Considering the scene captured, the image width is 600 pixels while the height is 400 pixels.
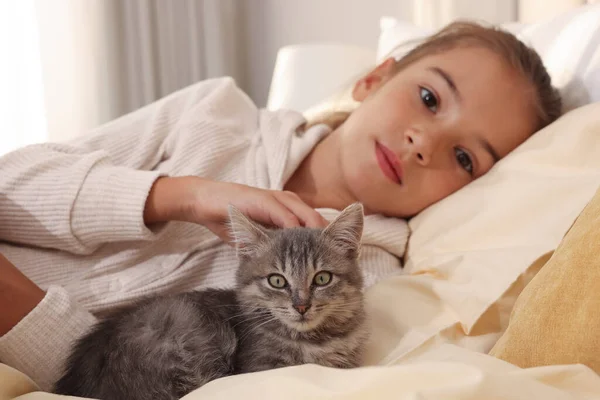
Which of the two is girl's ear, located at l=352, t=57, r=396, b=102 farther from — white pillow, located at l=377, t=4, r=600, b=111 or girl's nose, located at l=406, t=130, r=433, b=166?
white pillow, located at l=377, t=4, r=600, b=111

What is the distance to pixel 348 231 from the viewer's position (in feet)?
3.44

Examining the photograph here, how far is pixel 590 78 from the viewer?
1342 mm

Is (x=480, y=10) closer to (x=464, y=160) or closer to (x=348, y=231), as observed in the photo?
(x=464, y=160)

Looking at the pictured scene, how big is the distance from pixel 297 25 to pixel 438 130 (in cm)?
175

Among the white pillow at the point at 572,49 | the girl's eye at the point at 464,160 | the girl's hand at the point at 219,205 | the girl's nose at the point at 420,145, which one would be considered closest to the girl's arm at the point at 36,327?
the girl's hand at the point at 219,205

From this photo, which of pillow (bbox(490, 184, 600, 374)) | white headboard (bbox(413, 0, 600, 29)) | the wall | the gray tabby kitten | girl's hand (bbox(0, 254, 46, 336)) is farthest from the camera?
the wall

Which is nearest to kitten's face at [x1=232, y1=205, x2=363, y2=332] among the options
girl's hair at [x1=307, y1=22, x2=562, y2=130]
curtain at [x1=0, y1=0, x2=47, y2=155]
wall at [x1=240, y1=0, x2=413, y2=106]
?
girl's hair at [x1=307, y1=22, x2=562, y2=130]

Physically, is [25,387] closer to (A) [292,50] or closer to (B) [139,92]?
(A) [292,50]

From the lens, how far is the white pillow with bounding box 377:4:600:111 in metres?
1.35

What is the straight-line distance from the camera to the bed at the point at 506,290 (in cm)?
66

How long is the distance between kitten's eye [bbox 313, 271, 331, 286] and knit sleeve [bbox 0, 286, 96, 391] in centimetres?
43

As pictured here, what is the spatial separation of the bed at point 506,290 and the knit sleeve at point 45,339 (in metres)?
0.15

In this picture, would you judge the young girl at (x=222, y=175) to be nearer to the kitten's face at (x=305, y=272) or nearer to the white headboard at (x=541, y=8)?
the kitten's face at (x=305, y=272)

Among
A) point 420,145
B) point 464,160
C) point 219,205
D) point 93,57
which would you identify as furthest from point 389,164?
point 93,57
